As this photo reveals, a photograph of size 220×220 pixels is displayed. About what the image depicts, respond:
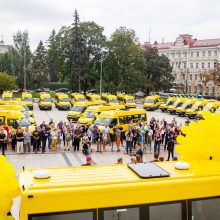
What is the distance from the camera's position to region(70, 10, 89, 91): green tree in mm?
60062

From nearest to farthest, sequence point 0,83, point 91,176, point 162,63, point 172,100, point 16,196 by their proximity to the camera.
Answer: point 16,196, point 91,176, point 172,100, point 0,83, point 162,63

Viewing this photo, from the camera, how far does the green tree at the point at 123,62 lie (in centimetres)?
6131

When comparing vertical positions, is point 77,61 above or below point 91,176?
above

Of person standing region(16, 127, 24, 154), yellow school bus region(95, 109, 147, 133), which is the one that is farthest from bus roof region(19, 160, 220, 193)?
yellow school bus region(95, 109, 147, 133)

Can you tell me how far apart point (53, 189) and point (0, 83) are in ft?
183

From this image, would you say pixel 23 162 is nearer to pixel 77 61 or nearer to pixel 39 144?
pixel 39 144

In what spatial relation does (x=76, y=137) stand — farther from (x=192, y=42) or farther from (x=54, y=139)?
(x=192, y=42)

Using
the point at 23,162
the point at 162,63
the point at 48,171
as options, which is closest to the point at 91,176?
the point at 48,171

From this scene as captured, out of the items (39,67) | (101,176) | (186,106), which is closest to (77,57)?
(39,67)

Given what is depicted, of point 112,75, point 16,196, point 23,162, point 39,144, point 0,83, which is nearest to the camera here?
point 16,196

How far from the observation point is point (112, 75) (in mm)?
62844

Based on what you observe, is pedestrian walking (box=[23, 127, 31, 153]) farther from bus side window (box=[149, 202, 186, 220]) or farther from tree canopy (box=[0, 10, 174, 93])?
tree canopy (box=[0, 10, 174, 93])

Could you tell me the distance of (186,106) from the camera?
43844mm

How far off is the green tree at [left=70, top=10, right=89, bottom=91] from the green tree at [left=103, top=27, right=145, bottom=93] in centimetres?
377
